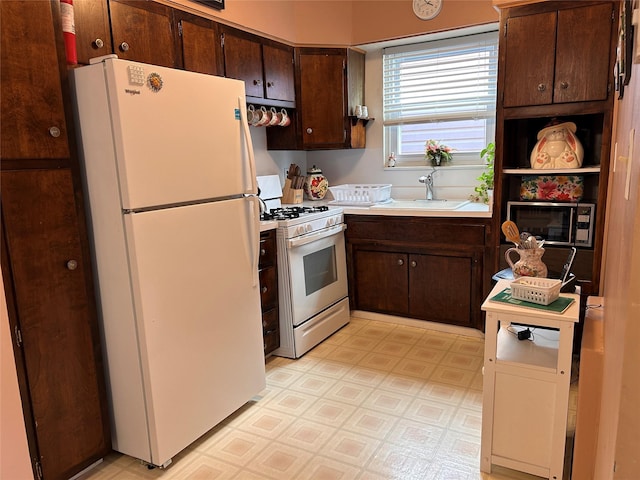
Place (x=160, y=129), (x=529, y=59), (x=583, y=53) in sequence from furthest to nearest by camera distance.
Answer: (x=529, y=59) < (x=583, y=53) < (x=160, y=129)

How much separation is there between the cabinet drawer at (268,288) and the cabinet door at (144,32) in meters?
1.29

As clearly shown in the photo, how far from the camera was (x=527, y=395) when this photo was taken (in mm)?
1768

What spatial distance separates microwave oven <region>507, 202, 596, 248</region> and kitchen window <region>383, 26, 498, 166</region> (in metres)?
0.75

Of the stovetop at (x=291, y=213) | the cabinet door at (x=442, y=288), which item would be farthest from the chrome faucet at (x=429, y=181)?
the stovetop at (x=291, y=213)

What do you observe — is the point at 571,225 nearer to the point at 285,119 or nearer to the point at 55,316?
the point at 285,119

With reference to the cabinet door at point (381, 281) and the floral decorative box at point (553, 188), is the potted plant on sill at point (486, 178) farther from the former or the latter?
the cabinet door at point (381, 281)

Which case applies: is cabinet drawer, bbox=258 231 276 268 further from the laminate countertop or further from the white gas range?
the laminate countertop

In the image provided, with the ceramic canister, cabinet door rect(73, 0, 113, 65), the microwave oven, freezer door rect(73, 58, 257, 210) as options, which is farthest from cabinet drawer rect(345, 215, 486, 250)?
cabinet door rect(73, 0, 113, 65)

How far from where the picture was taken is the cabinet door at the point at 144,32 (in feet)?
7.19

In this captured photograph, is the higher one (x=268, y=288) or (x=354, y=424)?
(x=268, y=288)

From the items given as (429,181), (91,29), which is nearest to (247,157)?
(91,29)

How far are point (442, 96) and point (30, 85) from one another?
287 centimetres

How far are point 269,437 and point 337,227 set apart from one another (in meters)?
1.60

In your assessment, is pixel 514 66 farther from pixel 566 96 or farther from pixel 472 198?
pixel 472 198
